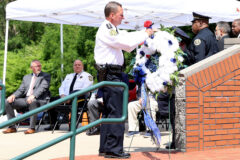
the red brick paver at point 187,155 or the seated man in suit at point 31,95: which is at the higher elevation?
the seated man in suit at point 31,95

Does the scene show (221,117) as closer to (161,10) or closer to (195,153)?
(195,153)

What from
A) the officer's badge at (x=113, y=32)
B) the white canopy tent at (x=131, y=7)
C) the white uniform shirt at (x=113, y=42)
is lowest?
the white uniform shirt at (x=113, y=42)

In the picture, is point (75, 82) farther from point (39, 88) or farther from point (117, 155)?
point (117, 155)

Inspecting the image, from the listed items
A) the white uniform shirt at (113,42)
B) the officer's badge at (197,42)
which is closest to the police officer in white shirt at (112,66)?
the white uniform shirt at (113,42)

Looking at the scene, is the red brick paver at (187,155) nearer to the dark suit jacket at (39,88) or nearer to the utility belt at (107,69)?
the utility belt at (107,69)

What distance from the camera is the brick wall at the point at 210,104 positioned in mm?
6268

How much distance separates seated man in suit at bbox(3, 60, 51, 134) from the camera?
9367 millimetres

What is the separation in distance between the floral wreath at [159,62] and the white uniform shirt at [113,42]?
0.83 ft

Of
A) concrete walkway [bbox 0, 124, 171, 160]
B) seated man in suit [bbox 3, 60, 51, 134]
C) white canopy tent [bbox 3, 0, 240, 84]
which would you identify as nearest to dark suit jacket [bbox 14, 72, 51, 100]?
seated man in suit [bbox 3, 60, 51, 134]

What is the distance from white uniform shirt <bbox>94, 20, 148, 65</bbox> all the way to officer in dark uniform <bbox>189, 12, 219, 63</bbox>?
1207mm

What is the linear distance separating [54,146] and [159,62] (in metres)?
2.51

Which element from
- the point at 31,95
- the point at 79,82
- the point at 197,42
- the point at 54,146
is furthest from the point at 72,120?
the point at 79,82

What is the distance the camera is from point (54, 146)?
24.1 ft

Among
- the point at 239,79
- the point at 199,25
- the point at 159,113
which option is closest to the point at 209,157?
the point at 239,79
